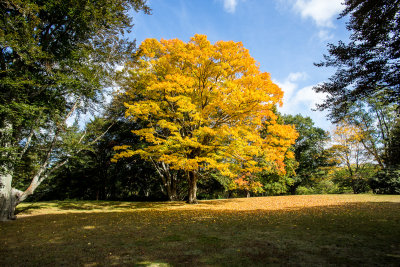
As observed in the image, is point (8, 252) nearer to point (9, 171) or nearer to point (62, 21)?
point (9, 171)

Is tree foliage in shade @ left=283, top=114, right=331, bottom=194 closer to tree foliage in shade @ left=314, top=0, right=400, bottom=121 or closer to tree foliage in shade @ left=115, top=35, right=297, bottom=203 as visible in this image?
tree foliage in shade @ left=115, top=35, right=297, bottom=203

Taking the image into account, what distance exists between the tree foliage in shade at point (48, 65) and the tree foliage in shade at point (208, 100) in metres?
2.14

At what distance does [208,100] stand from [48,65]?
842 cm

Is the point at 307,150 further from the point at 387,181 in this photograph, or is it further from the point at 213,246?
the point at 213,246

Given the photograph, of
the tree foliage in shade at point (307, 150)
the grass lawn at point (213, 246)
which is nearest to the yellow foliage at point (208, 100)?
the grass lawn at point (213, 246)

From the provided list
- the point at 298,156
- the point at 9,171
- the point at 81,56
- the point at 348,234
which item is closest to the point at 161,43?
the point at 81,56

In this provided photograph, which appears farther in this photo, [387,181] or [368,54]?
[387,181]

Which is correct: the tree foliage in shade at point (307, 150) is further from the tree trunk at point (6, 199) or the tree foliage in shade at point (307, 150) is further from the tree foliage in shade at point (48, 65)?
the tree trunk at point (6, 199)

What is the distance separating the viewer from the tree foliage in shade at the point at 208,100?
10.8m

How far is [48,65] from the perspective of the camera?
27.9ft

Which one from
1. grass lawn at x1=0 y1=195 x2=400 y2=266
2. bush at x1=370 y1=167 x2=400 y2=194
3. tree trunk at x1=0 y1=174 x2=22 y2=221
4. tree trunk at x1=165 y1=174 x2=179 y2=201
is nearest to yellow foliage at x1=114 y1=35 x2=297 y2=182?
tree trunk at x1=0 y1=174 x2=22 y2=221

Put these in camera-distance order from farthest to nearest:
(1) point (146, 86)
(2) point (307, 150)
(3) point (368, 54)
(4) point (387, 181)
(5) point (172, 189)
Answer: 1. (2) point (307, 150)
2. (5) point (172, 189)
3. (4) point (387, 181)
4. (1) point (146, 86)
5. (3) point (368, 54)

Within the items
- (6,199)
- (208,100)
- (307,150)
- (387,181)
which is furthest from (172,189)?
(307,150)

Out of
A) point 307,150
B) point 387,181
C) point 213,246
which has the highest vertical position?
point 307,150
